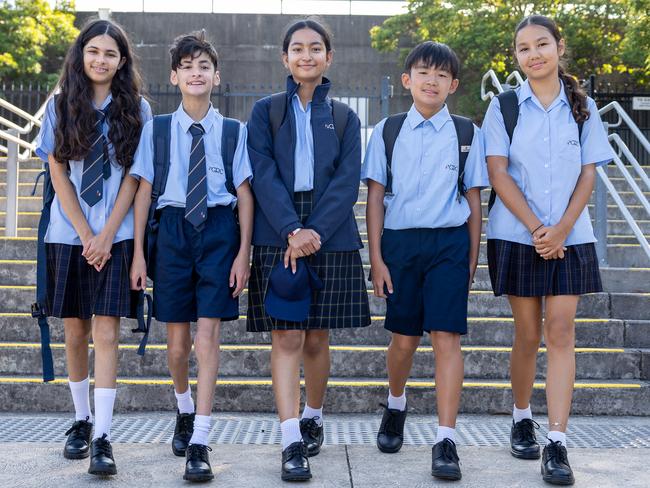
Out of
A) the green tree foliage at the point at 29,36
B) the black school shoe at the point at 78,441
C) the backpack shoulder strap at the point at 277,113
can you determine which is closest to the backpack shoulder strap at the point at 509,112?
the backpack shoulder strap at the point at 277,113

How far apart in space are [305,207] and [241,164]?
1.11 feet

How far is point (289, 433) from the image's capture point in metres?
3.38

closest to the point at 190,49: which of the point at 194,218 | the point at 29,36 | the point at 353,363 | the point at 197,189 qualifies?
the point at 197,189

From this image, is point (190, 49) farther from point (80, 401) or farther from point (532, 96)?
point (80, 401)

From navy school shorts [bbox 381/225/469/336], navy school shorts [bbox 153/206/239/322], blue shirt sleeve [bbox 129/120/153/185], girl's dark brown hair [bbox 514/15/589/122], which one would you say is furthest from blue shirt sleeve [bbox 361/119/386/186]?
blue shirt sleeve [bbox 129/120/153/185]

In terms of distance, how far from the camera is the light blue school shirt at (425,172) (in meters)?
3.62

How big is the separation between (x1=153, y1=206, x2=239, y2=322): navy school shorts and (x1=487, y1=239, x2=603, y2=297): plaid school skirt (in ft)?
3.90

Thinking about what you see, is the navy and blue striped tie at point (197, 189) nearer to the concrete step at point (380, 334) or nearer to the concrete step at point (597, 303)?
the concrete step at point (380, 334)

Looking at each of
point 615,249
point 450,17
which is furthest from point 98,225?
point 450,17

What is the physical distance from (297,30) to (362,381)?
2.03 m

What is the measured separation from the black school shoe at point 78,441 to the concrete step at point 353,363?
44.0 inches

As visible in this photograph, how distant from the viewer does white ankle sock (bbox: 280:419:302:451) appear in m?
3.37

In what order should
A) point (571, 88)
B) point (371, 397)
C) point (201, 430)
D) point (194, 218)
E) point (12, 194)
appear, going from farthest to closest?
point (12, 194) → point (371, 397) → point (571, 88) → point (194, 218) → point (201, 430)

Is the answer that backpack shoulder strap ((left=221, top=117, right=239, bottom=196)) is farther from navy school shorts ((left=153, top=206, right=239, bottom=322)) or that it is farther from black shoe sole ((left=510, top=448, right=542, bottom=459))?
black shoe sole ((left=510, top=448, right=542, bottom=459))
